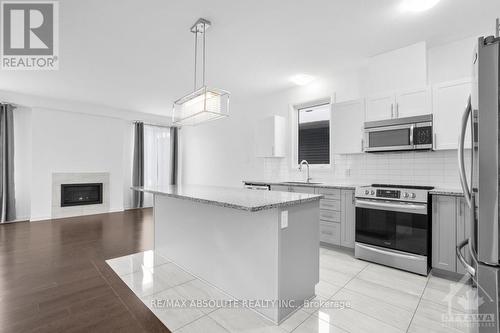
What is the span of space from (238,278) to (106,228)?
3863mm

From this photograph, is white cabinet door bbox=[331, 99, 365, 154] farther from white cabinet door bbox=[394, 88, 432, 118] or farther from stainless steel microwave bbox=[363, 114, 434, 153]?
white cabinet door bbox=[394, 88, 432, 118]

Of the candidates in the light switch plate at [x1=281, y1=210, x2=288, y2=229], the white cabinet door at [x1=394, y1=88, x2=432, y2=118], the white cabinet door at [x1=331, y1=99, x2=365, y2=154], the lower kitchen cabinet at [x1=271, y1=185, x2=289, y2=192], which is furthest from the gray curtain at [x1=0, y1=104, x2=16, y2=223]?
the white cabinet door at [x1=394, y1=88, x2=432, y2=118]

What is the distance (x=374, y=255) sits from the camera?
3.04 metres

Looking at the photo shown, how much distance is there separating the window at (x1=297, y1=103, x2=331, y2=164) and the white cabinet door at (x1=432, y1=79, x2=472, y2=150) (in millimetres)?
1743

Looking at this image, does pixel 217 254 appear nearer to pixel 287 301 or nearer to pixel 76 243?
pixel 287 301

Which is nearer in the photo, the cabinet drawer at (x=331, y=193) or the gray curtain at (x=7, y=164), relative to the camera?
the cabinet drawer at (x=331, y=193)

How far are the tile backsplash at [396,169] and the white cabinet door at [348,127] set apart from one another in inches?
13.0

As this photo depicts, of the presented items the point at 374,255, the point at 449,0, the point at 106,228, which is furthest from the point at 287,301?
the point at 106,228

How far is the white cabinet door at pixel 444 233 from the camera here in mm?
2586

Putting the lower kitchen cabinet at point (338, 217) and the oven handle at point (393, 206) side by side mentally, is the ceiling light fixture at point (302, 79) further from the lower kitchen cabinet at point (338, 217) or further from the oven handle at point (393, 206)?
the oven handle at point (393, 206)

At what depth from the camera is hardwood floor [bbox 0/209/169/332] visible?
194cm

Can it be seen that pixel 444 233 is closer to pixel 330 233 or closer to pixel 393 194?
pixel 393 194

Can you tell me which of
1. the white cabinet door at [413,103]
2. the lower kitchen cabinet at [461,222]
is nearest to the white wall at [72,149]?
the white cabinet door at [413,103]

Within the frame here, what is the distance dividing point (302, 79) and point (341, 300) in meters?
3.58
